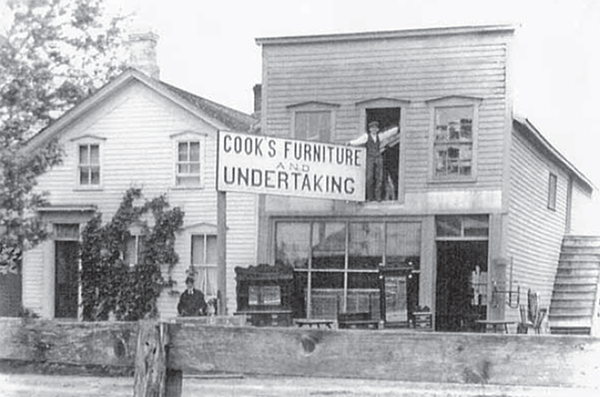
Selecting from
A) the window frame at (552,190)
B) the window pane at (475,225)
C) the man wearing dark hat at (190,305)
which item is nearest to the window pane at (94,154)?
the man wearing dark hat at (190,305)

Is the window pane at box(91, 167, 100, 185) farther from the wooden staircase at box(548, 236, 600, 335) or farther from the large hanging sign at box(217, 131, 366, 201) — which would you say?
the wooden staircase at box(548, 236, 600, 335)

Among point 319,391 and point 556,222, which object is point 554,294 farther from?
point 319,391

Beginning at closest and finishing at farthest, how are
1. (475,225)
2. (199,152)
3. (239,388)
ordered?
(239,388) < (475,225) < (199,152)

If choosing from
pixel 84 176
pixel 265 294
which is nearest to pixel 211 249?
pixel 265 294

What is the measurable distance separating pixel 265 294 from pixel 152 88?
5782 mm

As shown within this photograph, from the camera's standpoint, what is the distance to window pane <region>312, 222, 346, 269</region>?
19.0 meters

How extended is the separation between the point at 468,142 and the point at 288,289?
4216 mm

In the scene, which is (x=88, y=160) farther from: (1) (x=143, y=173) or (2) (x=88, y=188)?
(1) (x=143, y=173)

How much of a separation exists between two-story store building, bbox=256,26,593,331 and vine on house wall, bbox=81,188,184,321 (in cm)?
231

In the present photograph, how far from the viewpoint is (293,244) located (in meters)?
19.3

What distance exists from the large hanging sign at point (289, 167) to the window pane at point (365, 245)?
1.93 ft

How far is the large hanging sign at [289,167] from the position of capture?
16.9 m

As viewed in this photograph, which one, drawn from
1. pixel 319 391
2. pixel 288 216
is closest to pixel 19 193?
pixel 288 216

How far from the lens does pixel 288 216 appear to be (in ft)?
63.5
